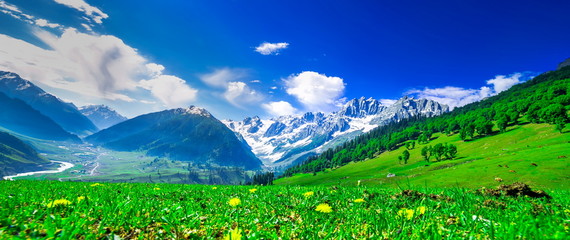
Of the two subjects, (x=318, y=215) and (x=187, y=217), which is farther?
(x=318, y=215)

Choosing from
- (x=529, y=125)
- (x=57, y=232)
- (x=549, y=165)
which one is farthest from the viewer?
(x=529, y=125)

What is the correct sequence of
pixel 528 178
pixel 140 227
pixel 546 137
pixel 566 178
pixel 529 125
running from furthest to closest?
pixel 529 125 < pixel 546 137 < pixel 528 178 < pixel 566 178 < pixel 140 227

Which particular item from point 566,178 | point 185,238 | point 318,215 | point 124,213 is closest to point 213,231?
point 185,238

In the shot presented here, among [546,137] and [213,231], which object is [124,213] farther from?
[546,137]

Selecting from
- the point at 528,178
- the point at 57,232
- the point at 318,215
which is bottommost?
the point at 528,178

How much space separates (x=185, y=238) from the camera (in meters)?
2.96

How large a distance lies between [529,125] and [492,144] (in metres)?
36.2

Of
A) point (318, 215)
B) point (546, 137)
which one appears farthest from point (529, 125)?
point (318, 215)

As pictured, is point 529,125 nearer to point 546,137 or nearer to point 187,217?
point 546,137

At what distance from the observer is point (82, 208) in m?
4.10

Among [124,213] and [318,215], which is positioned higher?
[124,213]

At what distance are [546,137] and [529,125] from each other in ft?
155

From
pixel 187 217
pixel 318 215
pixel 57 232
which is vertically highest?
pixel 57 232

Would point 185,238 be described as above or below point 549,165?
above
